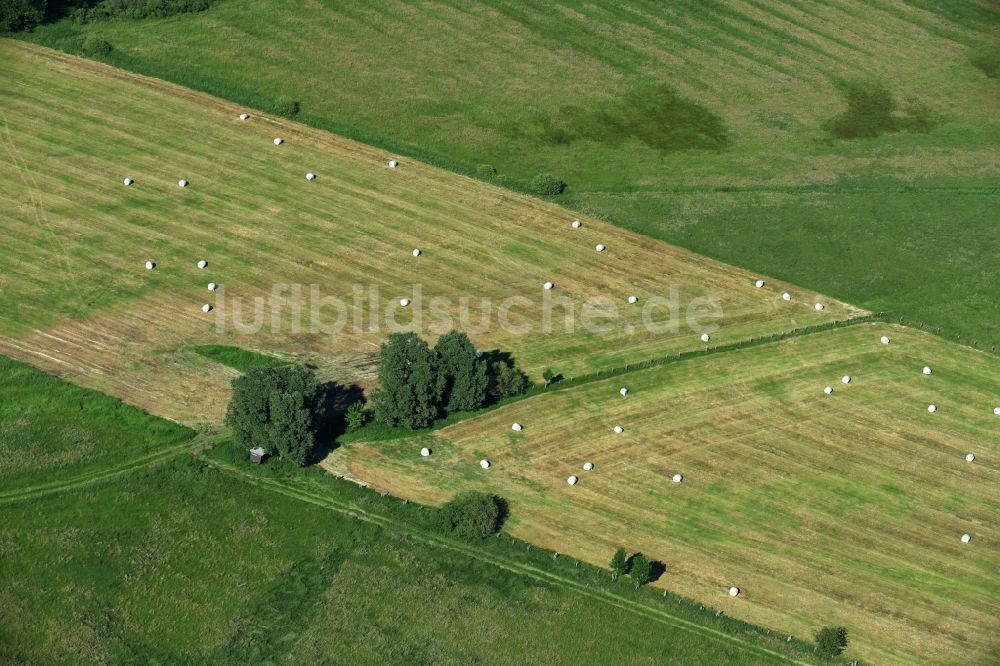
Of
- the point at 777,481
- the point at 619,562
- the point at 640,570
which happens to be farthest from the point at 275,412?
the point at 777,481

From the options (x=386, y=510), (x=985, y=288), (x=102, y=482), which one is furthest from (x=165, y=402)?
(x=985, y=288)

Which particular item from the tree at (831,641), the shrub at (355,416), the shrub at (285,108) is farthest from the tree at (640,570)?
the shrub at (285,108)

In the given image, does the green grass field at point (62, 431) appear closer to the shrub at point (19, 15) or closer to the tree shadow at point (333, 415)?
the tree shadow at point (333, 415)

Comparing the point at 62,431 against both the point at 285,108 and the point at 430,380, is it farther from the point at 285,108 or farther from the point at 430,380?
the point at 285,108

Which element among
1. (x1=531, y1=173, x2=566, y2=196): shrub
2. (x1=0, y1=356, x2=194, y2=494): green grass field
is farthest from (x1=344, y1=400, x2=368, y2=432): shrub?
(x1=531, y1=173, x2=566, y2=196): shrub

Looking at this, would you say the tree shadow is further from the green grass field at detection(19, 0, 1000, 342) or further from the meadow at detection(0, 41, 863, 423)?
the green grass field at detection(19, 0, 1000, 342)

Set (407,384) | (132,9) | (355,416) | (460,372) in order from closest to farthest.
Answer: (407,384)
(355,416)
(460,372)
(132,9)
